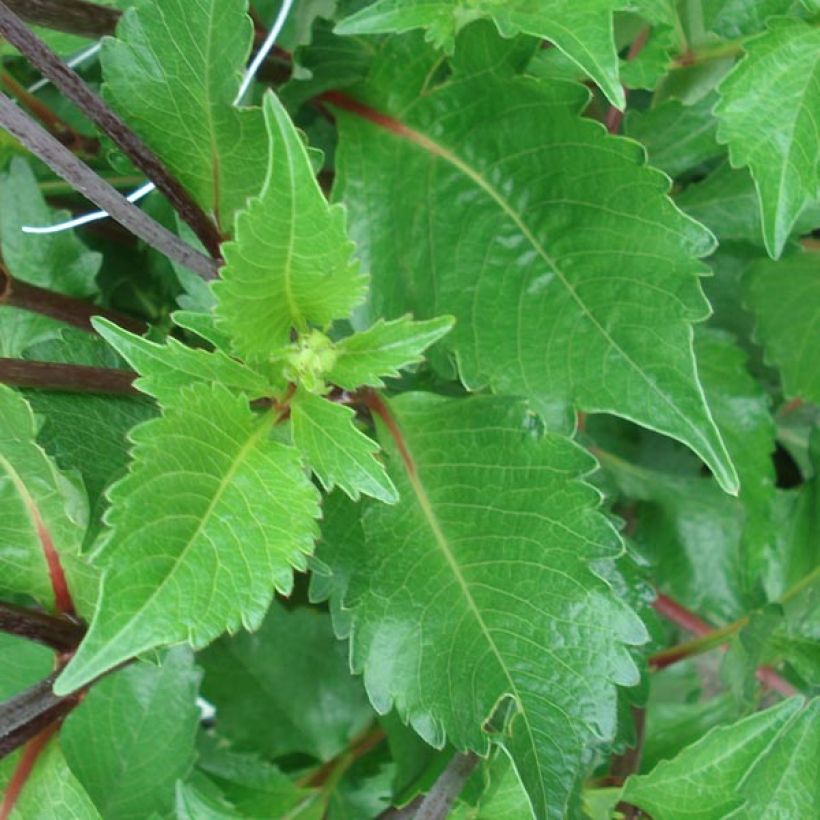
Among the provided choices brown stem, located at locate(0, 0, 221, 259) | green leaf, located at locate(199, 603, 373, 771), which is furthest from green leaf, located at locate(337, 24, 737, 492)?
green leaf, located at locate(199, 603, 373, 771)

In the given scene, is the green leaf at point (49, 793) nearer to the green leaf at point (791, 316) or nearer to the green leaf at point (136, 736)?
the green leaf at point (136, 736)

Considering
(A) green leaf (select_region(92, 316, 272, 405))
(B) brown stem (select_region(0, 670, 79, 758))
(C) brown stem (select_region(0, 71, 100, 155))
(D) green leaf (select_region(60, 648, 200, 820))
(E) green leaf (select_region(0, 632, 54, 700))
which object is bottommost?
(D) green leaf (select_region(60, 648, 200, 820))

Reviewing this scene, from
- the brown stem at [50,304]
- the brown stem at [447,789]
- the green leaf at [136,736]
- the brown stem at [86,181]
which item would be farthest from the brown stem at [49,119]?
the brown stem at [447,789]

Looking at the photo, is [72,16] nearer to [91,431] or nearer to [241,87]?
[241,87]

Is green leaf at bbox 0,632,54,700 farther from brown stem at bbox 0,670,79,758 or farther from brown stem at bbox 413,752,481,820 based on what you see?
brown stem at bbox 413,752,481,820

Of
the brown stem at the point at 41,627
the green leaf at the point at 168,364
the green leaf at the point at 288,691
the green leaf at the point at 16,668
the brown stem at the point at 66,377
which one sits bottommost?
the green leaf at the point at 288,691

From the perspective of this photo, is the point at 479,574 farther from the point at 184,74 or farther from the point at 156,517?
the point at 184,74
